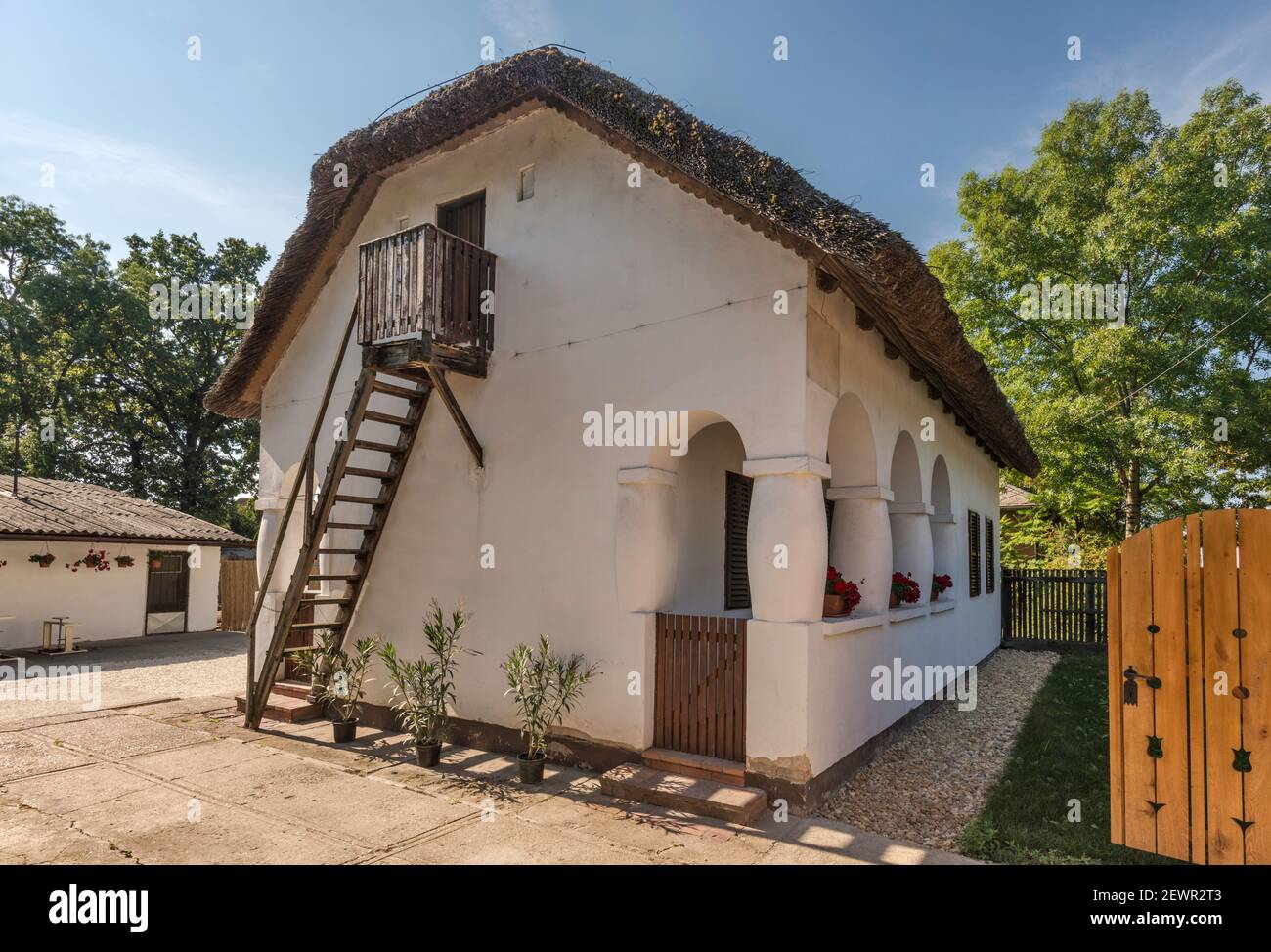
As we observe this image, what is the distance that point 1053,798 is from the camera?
5516 mm

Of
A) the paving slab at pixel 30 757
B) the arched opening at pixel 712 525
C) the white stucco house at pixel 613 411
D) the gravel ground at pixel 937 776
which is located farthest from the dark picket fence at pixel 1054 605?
the paving slab at pixel 30 757

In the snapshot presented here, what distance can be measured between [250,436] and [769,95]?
90.5 ft

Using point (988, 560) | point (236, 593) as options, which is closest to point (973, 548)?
point (988, 560)

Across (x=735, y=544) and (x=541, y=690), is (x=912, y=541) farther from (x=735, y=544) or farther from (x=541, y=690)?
(x=541, y=690)

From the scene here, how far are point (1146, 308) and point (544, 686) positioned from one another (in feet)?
59.5

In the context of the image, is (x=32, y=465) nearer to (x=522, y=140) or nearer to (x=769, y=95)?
(x=522, y=140)

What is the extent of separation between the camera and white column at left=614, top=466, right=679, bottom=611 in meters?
5.92

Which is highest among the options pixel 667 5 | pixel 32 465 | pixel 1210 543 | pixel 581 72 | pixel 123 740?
pixel 667 5

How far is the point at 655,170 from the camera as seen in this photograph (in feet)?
19.7

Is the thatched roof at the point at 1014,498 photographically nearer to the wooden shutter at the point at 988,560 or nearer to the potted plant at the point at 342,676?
the wooden shutter at the point at 988,560

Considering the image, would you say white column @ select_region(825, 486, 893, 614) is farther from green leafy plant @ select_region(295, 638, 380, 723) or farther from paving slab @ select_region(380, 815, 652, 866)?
green leafy plant @ select_region(295, 638, 380, 723)

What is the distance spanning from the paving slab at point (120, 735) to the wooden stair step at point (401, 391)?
374 cm
